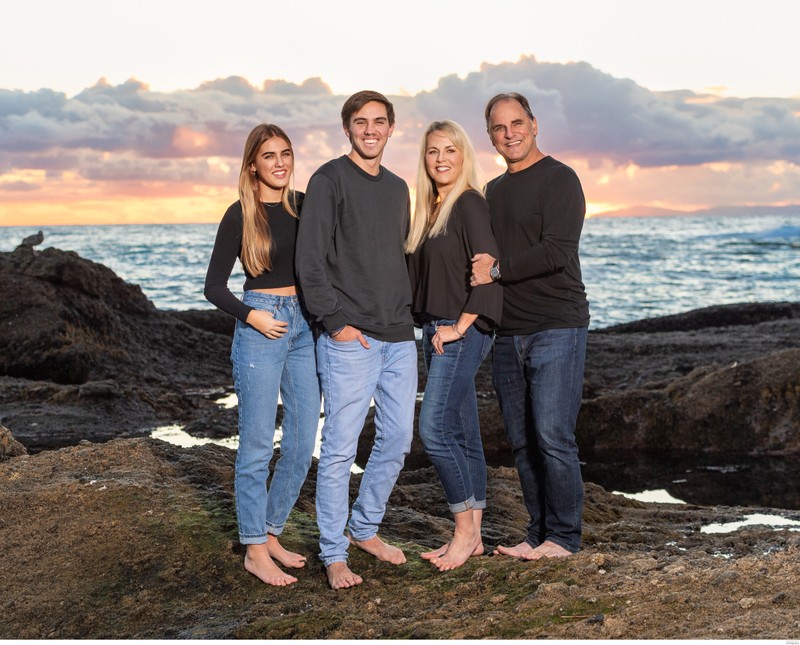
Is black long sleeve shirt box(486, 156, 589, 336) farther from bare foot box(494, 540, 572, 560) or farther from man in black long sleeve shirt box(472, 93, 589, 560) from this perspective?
bare foot box(494, 540, 572, 560)

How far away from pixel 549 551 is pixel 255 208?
2.16m

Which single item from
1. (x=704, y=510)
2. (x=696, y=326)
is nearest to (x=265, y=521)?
(x=704, y=510)

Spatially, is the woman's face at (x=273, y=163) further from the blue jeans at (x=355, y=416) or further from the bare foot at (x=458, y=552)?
the bare foot at (x=458, y=552)

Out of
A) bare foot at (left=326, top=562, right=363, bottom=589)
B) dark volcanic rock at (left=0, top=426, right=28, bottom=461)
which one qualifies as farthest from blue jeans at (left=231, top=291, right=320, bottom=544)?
dark volcanic rock at (left=0, top=426, right=28, bottom=461)

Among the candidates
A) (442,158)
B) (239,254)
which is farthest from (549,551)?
(239,254)

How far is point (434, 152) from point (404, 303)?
70 centimetres

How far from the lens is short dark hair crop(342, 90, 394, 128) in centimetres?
420

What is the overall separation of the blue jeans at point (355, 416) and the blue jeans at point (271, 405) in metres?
0.13

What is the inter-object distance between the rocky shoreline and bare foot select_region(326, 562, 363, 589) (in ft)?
0.20

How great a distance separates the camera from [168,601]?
4.50 m

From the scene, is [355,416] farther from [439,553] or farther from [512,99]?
[512,99]

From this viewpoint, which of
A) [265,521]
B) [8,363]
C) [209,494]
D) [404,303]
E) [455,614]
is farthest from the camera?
[8,363]

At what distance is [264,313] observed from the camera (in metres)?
4.23

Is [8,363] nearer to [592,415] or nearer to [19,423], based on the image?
[19,423]
